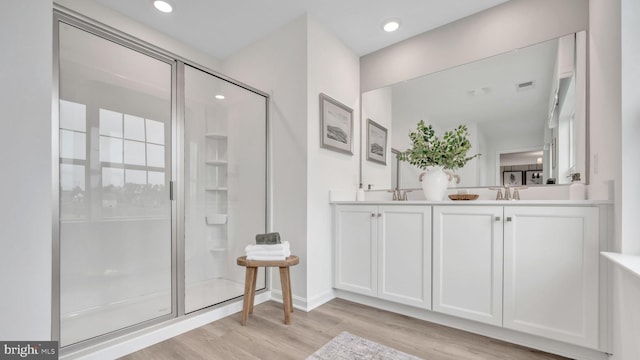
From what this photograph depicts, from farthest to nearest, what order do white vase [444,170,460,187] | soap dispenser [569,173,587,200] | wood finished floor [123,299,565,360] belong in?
white vase [444,170,460,187] → soap dispenser [569,173,587,200] → wood finished floor [123,299,565,360]

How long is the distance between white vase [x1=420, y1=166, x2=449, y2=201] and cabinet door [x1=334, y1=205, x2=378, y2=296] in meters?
0.45

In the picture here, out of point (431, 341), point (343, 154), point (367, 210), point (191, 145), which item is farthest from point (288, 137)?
point (431, 341)

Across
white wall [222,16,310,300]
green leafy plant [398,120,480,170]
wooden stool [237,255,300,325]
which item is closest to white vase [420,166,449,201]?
green leafy plant [398,120,480,170]

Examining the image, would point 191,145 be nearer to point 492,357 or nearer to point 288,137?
point 288,137

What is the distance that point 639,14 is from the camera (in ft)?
4.27

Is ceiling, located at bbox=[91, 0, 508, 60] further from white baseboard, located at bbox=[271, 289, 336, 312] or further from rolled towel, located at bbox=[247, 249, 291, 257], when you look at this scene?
white baseboard, located at bbox=[271, 289, 336, 312]

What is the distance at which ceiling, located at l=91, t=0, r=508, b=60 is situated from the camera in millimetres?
2260

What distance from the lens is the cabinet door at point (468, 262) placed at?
5.85 ft

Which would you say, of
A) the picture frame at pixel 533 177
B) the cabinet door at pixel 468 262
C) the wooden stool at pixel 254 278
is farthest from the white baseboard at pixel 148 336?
the picture frame at pixel 533 177

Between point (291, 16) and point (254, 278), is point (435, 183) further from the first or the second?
point (291, 16)

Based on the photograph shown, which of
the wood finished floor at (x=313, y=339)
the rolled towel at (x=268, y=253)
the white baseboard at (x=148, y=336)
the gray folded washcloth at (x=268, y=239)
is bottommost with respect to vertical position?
the wood finished floor at (x=313, y=339)

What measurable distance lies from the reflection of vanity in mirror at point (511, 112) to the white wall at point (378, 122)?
0.06m

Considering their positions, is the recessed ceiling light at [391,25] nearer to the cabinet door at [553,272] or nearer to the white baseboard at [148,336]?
the cabinet door at [553,272]

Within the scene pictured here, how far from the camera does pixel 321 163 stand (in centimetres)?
251
